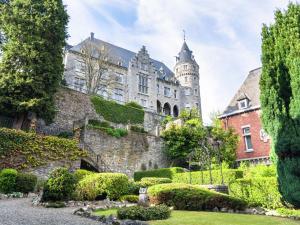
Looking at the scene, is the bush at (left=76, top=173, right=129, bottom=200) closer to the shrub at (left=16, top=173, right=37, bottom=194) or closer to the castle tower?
the shrub at (left=16, top=173, right=37, bottom=194)

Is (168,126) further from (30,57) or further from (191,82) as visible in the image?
(191,82)

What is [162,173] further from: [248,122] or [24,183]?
[24,183]

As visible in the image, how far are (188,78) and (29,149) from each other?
4111 cm

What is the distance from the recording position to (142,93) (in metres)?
47.9

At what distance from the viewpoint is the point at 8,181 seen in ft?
48.9

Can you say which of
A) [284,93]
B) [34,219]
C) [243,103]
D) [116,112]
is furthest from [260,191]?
[116,112]

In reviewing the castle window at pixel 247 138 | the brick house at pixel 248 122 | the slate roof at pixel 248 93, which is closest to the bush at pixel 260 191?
the brick house at pixel 248 122

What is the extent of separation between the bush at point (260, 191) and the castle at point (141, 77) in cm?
2672

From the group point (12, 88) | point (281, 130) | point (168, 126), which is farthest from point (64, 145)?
point (281, 130)

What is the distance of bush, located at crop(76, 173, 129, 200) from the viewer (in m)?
14.0

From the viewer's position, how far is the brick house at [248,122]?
25.8 m

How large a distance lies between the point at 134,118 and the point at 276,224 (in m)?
25.1

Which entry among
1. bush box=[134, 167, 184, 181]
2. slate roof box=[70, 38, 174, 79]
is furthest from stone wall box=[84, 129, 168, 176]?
slate roof box=[70, 38, 174, 79]

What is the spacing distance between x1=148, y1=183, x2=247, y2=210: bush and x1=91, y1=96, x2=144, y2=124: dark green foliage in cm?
1877
